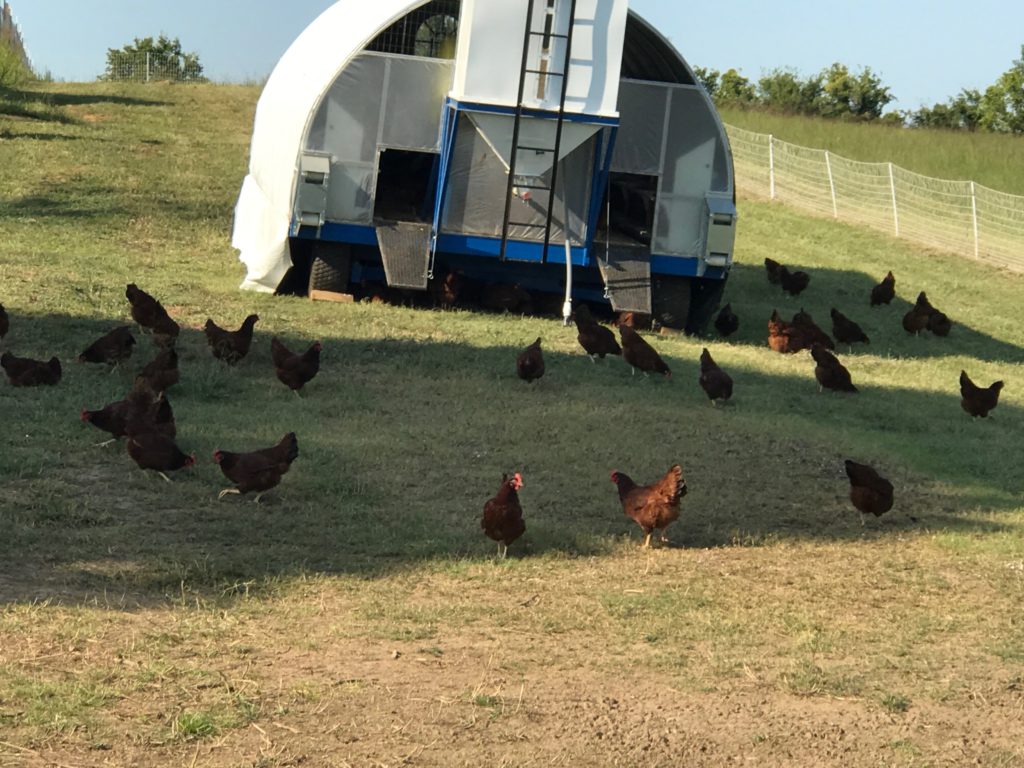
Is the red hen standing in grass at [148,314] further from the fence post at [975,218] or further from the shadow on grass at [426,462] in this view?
the fence post at [975,218]

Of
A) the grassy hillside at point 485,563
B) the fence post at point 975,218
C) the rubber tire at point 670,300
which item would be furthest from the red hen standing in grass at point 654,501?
the fence post at point 975,218

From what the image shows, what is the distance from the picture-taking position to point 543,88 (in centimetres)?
1551

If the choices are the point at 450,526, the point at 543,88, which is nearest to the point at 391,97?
the point at 543,88

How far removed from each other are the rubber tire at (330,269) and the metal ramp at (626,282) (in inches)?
119

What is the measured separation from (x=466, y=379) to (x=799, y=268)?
39.4ft

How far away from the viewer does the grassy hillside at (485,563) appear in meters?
5.85

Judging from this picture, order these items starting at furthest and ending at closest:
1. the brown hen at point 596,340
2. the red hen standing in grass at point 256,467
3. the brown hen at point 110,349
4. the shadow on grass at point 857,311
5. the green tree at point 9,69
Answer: the green tree at point 9,69 → the shadow on grass at point 857,311 → the brown hen at point 596,340 → the brown hen at point 110,349 → the red hen standing in grass at point 256,467

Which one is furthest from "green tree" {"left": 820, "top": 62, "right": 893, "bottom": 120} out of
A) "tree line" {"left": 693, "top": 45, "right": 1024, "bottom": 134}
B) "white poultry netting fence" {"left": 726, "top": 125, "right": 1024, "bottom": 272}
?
"white poultry netting fence" {"left": 726, "top": 125, "right": 1024, "bottom": 272}

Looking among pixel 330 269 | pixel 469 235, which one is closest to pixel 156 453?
pixel 330 269

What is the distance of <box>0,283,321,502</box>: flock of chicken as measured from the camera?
9.02 m

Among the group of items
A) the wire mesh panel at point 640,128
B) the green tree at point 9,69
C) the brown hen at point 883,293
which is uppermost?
the green tree at point 9,69

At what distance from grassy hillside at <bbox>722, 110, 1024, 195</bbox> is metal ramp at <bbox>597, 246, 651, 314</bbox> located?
73.0ft

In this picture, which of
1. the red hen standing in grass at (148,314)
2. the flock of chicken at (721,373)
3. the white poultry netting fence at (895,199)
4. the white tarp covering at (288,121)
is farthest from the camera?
the white poultry netting fence at (895,199)

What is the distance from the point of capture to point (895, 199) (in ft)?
98.7
